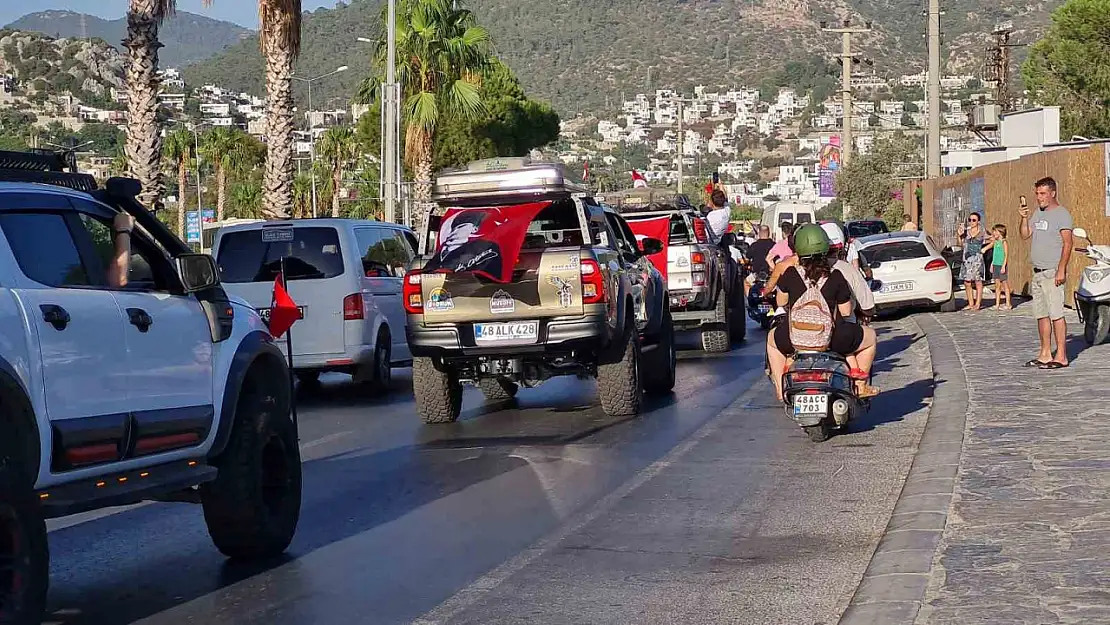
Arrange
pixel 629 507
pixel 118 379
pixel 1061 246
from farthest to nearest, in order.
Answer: pixel 1061 246 → pixel 629 507 → pixel 118 379

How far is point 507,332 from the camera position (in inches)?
547

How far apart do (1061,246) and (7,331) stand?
12618mm

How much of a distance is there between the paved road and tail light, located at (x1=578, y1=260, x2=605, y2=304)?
3.81 feet

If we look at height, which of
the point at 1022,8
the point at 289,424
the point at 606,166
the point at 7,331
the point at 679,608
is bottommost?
the point at 679,608

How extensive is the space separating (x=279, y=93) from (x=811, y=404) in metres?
25.3

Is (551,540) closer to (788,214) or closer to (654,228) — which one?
(654,228)

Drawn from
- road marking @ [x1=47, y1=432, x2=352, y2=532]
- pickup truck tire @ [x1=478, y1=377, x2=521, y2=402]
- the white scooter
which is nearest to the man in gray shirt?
the white scooter

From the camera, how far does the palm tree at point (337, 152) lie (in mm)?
108438

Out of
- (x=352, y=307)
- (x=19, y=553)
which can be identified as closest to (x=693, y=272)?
(x=352, y=307)

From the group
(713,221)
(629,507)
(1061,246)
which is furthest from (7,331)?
(713,221)

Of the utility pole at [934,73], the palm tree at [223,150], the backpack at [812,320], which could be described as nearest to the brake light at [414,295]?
the backpack at [812,320]

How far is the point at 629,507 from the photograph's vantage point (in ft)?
32.1

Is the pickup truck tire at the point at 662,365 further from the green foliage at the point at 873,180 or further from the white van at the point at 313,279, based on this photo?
the green foliage at the point at 873,180

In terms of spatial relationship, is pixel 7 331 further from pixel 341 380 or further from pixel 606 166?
pixel 606 166
